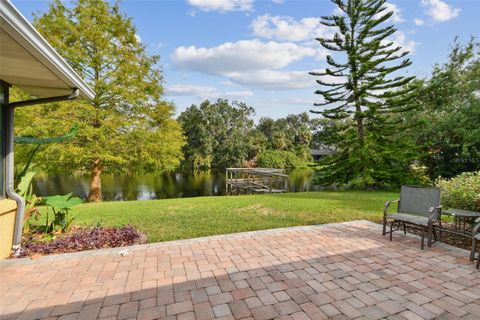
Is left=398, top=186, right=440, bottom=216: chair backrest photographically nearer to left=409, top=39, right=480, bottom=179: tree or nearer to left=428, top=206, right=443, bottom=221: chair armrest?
A: left=428, top=206, right=443, bottom=221: chair armrest

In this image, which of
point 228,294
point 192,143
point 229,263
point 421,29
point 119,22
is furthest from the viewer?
point 192,143

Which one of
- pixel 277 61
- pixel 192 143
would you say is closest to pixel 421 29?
pixel 277 61

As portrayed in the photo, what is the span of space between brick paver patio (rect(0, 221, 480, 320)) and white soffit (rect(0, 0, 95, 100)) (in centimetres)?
234

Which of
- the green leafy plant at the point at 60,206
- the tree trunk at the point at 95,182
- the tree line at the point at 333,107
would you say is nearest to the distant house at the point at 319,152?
the tree line at the point at 333,107

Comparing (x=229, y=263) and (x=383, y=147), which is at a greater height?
(x=383, y=147)

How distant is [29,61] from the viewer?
274 cm

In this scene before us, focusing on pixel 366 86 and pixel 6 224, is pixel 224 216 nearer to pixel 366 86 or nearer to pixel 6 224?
pixel 6 224

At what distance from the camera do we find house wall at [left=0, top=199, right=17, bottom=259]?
3212 mm

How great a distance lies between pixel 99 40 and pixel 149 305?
10.2 m

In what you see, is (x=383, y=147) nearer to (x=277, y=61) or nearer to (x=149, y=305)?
(x=277, y=61)

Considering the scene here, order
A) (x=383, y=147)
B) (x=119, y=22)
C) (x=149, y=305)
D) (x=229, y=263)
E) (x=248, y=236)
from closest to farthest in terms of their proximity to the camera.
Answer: (x=149, y=305) < (x=229, y=263) < (x=248, y=236) < (x=119, y=22) < (x=383, y=147)

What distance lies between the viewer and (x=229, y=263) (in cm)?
320

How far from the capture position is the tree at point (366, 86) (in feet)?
37.7

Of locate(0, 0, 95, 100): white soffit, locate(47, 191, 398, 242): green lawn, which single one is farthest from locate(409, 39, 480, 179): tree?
locate(0, 0, 95, 100): white soffit
